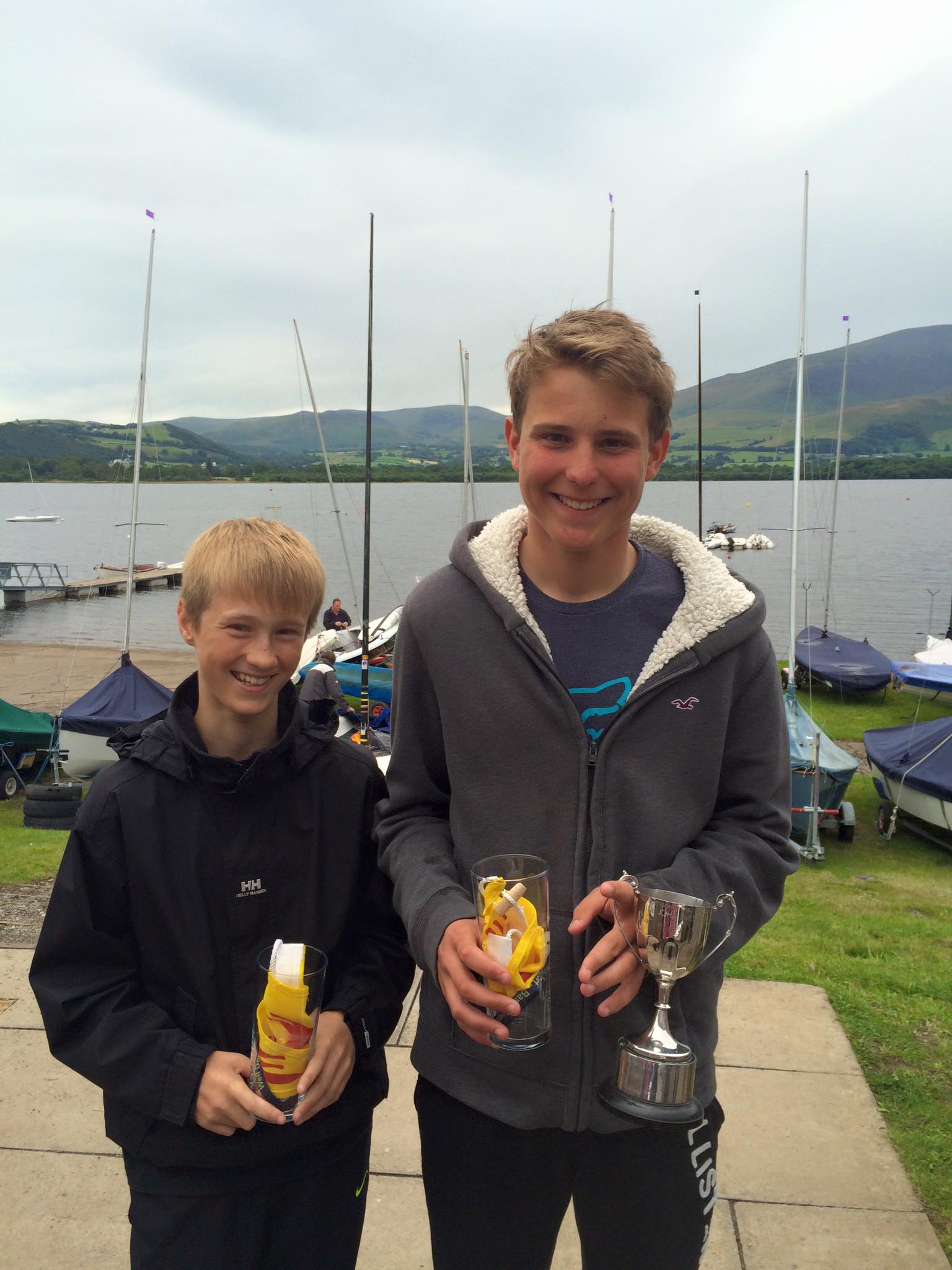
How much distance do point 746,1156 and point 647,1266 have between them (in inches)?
57.1

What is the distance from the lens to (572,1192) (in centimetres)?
168

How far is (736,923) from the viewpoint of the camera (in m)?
1.65

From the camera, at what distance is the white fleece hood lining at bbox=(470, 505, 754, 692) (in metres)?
1.68

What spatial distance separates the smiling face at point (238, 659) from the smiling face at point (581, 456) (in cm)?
58

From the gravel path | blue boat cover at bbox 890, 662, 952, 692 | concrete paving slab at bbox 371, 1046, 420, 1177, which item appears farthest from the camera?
blue boat cover at bbox 890, 662, 952, 692

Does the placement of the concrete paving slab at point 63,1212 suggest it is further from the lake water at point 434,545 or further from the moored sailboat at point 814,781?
the moored sailboat at point 814,781

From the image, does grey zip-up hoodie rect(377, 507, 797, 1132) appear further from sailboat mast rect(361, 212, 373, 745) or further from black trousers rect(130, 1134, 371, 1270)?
sailboat mast rect(361, 212, 373, 745)

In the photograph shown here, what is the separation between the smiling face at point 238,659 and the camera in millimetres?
1813

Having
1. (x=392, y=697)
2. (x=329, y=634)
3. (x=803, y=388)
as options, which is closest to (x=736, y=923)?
(x=392, y=697)

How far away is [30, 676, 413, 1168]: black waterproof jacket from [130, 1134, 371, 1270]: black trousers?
80 millimetres

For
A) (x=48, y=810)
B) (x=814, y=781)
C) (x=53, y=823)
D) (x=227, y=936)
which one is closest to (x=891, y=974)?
(x=227, y=936)

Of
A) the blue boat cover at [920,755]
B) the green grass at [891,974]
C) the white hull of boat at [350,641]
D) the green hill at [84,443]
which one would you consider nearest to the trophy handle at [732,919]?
the green grass at [891,974]

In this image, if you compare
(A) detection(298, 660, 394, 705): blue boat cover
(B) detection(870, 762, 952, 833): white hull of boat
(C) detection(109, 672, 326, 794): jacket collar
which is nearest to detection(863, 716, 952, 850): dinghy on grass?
(B) detection(870, 762, 952, 833): white hull of boat

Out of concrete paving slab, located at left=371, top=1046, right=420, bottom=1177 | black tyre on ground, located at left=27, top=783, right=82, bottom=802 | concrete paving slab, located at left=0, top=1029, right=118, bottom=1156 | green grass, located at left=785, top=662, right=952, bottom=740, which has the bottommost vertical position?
green grass, located at left=785, top=662, right=952, bottom=740
